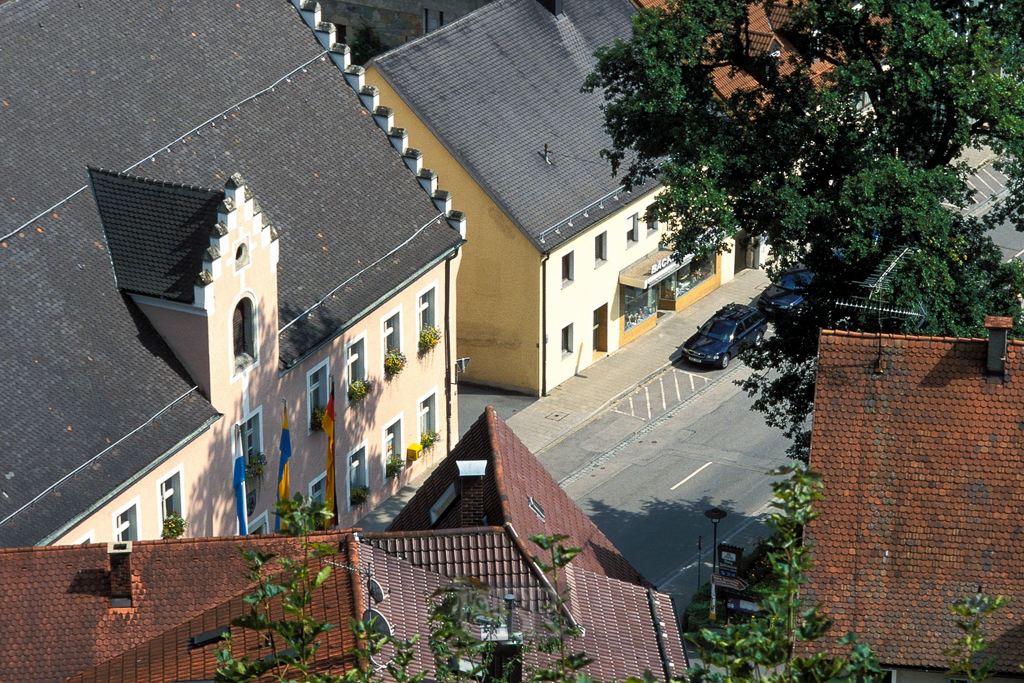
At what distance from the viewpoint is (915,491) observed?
34312 mm

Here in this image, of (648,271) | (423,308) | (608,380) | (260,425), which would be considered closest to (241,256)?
(260,425)

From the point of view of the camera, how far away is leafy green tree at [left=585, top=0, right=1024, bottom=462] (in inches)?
1545

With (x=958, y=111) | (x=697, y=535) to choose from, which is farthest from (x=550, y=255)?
(x=958, y=111)

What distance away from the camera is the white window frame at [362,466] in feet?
162

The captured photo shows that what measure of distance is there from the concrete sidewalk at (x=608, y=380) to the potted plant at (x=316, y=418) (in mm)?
4488

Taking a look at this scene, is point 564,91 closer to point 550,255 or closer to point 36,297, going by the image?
point 550,255

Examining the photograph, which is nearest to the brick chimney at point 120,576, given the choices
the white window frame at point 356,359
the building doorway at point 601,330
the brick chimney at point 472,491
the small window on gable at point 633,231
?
the brick chimney at point 472,491

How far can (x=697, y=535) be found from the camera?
5094 centimetres

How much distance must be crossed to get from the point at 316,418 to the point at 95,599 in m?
15.9

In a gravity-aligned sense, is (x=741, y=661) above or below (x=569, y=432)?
below

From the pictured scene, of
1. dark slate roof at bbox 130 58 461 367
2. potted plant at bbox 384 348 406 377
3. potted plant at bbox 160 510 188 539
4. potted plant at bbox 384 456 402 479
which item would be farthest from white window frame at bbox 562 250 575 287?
potted plant at bbox 160 510 188 539

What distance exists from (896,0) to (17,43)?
829 inches

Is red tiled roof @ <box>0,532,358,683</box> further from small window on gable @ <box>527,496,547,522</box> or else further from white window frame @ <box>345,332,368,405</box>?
white window frame @ <box>345,332,368,405</box>

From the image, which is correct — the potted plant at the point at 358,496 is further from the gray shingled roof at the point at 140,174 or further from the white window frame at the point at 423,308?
the gray shingled roof at the point at 140,174
